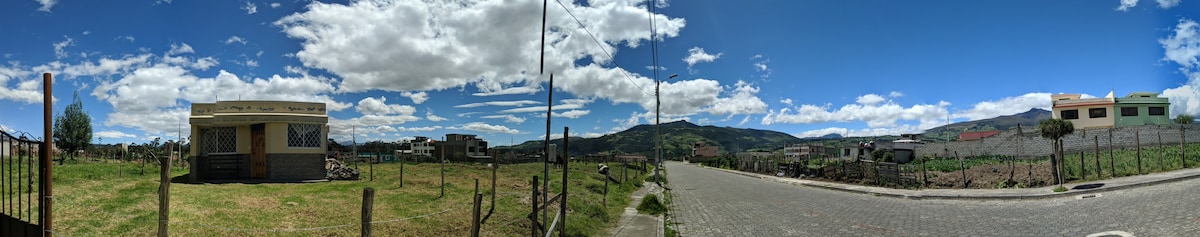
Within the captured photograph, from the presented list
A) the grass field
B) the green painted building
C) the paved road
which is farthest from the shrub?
the green painted building

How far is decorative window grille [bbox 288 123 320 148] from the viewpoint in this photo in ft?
73.8

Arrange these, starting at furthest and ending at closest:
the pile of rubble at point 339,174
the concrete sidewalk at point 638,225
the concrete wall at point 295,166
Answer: the pile of rubble at point 339,174, the concrete wall at point 295,166, the concrete sidewalk at point 638,225

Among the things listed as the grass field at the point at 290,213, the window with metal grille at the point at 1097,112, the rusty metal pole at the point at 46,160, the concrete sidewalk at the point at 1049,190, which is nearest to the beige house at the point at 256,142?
the grass field at the point at 290,213

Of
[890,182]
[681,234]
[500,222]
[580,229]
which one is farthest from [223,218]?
[890,182]

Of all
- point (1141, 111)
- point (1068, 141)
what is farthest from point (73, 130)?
point (1141, 111)

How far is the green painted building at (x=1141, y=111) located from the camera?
49.5 meters

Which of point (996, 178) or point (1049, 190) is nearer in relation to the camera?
point (1049, 190)

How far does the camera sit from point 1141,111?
49906 millimetres

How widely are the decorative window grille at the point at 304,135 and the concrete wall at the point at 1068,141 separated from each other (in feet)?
116

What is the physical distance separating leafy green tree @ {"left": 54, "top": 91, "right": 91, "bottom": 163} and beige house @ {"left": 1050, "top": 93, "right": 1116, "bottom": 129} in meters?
80.2

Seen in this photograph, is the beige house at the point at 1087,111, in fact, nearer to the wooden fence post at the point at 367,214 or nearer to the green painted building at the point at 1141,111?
the green painted building at the point at 1141,111

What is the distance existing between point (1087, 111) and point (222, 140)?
6232cm

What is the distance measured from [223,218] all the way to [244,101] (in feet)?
45.3

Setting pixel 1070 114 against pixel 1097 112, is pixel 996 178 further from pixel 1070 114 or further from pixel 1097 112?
pixel 1070 114
